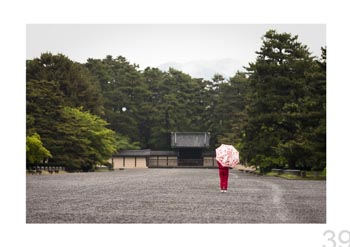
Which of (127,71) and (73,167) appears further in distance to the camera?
(127,71)

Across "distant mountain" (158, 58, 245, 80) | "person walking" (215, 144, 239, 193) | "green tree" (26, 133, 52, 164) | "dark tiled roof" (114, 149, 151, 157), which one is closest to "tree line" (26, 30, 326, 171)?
"green tree" (26, 133, 52, 164)

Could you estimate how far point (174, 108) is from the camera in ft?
203

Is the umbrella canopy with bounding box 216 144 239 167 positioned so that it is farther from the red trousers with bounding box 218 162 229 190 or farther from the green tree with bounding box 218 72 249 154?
the green tree with bounding box 218 72 249 154

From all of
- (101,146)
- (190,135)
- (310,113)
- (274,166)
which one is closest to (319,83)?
(310,113)

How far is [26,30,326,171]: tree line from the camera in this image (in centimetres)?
2683

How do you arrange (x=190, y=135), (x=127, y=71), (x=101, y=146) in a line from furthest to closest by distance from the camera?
(x=127, y=71) → (x=190, y=135) → (x=101, y=146)

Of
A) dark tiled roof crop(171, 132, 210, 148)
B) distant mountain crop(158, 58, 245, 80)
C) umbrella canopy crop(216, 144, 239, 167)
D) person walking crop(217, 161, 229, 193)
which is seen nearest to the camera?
umbrella canopy crop(216, 144, 239, 167)

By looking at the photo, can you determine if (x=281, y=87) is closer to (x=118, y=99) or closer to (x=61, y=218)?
(x=61, y=218)

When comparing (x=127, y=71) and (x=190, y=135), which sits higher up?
(x=127, y=71)


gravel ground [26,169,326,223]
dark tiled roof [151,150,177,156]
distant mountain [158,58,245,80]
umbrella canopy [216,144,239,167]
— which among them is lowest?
dark tiled roof [151,150,177,156]

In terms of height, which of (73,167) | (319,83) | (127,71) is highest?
(127,71)
